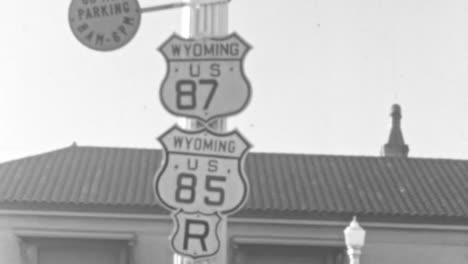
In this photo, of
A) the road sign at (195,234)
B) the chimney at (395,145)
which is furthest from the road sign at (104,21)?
the chimney at (395,145)

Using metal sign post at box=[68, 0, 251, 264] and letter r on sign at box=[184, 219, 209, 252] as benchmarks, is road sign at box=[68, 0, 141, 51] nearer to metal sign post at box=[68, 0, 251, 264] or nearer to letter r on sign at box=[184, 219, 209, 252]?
metal sign post at box=[68, 0, 251, 264]

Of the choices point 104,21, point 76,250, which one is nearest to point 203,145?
point 104,21

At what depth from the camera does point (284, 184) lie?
23.0 metres

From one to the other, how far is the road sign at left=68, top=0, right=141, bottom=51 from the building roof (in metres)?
15.3

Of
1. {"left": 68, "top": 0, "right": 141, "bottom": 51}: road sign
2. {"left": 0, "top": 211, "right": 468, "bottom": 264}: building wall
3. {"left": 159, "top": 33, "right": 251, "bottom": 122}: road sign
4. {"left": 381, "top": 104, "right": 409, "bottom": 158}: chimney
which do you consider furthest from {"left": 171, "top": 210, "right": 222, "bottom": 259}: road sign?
{"left": 381, "top": 104, "right": 409, "bottom": 158}: chimney

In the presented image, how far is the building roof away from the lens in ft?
70.4

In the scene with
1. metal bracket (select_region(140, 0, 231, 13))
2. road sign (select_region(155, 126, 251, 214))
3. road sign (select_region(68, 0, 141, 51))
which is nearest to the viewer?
road sign (select_region(155, 126, 251, 214))

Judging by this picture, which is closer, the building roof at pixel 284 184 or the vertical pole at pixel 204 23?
the vertical pole at pixel 204 23

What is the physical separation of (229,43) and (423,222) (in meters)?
17.0

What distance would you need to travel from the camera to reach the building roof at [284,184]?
21.5m

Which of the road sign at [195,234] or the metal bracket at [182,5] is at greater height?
the metal bracket at [182,5]

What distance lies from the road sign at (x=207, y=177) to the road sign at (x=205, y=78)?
7.0 inches

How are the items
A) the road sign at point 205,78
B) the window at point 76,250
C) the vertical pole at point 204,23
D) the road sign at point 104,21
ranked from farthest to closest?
the window at point 76,250 → the road sign at point 104,21 → the vertical pole at point 204,23 → the road sign at point 205,78

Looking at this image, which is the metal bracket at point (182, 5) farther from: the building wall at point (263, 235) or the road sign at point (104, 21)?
the building wall at point (263, 235)
